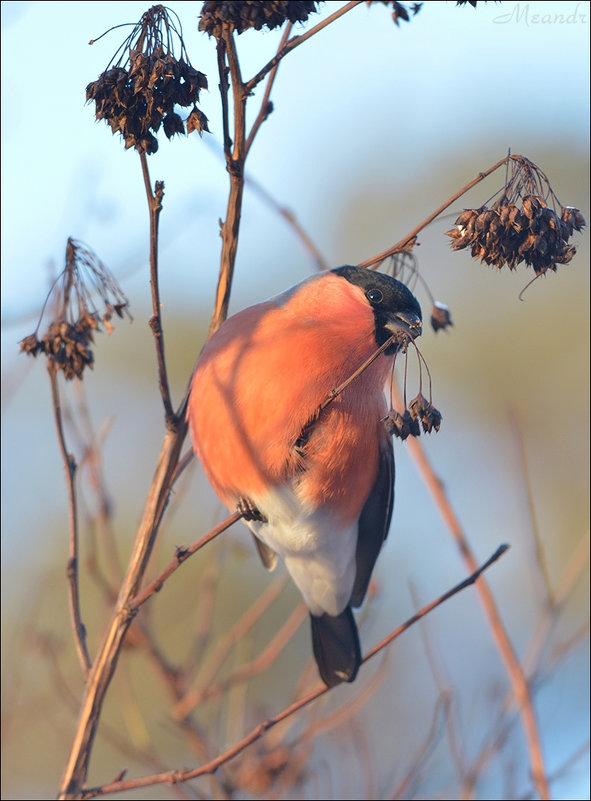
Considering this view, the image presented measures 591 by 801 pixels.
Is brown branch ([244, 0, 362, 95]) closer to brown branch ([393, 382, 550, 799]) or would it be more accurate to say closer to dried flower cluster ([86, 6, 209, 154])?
dried flower cluster ([86, 6, 209, 154])

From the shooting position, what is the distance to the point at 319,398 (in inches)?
98.0

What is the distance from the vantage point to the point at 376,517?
9.94 ft

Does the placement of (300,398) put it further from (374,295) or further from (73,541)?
(73,541)

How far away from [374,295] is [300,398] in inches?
13.1

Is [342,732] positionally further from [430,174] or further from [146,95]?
[430,174]

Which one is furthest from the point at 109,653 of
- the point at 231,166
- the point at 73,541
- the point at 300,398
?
the point at 231,166

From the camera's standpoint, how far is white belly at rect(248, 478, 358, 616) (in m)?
2.71

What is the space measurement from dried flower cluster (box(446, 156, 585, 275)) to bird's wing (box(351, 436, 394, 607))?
1073 millimetres

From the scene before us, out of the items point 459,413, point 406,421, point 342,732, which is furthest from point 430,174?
point 406,421

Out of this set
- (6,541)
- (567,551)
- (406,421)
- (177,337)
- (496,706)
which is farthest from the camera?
(177,337)

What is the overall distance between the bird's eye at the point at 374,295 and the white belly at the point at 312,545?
0.54 meters

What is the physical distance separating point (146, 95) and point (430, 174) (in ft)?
27.2

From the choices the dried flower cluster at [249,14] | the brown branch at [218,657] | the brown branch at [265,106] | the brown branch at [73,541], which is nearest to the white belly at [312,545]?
the brown branch at [218,657]

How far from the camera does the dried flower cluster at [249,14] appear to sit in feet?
5.36
